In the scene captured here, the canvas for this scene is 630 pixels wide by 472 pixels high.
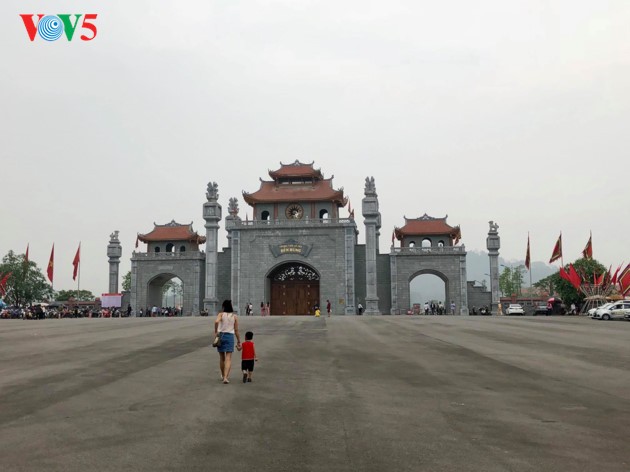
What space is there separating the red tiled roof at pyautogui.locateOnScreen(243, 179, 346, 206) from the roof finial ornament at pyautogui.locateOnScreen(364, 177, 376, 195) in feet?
8.57

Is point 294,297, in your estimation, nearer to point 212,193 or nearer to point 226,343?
point 212,193

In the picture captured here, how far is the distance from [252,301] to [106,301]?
51.7 feet

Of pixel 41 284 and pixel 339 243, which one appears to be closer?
pixel 339 243

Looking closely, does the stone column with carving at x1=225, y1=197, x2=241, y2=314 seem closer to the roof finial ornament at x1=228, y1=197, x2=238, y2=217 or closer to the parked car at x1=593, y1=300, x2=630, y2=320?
the roof finial ornament at x1=228, y1=197, x2=238, y2=217

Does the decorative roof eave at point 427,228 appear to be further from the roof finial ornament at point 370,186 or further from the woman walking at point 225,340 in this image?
the woman walking at point 225,340

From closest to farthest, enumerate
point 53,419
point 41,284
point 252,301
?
point 53,419 < point 252,301 < point 41,284

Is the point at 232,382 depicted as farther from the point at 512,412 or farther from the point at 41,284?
the point at 41,284

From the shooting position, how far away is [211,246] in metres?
48.4

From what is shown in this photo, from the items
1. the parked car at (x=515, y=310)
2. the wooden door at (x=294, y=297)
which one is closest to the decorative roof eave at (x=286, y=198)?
the wooden door at (x=294, y=297)

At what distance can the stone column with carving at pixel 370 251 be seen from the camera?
45547 millimetres

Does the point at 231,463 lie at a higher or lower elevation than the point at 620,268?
lower

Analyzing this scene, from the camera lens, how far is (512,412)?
7066 millimetres

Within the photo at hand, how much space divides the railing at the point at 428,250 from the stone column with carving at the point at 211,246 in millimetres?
16516

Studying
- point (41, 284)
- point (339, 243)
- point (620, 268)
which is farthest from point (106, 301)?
point (620, 268)
